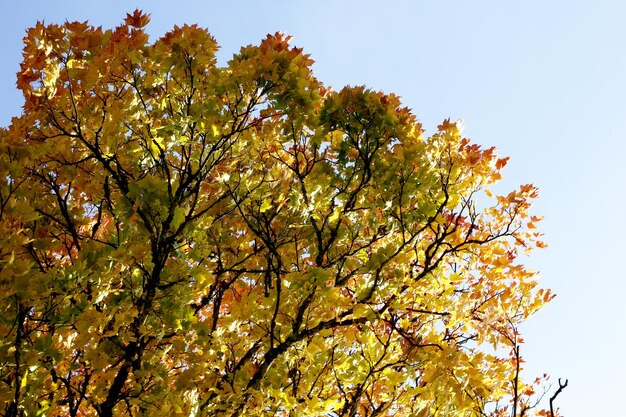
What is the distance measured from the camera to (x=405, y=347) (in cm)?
539

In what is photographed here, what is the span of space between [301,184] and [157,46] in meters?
1.93

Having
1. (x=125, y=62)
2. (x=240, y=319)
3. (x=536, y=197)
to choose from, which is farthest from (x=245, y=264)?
(x=536, y=197)

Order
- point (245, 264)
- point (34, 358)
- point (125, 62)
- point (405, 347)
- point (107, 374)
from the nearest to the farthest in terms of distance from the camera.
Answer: point (34, 358) < point (107, 374) < point (125, 62) < point (405, 347) < point (245, 264)

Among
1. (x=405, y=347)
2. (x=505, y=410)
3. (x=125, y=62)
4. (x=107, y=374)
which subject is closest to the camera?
(x=107, y=374)

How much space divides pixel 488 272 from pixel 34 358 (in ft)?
15.3

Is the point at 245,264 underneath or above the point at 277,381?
above

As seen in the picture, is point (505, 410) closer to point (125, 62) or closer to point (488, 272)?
point (488, 272)

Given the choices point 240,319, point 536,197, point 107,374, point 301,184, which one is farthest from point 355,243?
point 107,374

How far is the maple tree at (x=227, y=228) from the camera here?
14.4 feet

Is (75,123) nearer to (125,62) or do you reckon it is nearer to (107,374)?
(125,62)

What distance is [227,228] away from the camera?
5863 millimetres

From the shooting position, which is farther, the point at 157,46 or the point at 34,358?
the point at 157,46

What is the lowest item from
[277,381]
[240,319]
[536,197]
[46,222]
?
[277,381]

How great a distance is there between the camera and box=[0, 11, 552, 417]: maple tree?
4.39m
